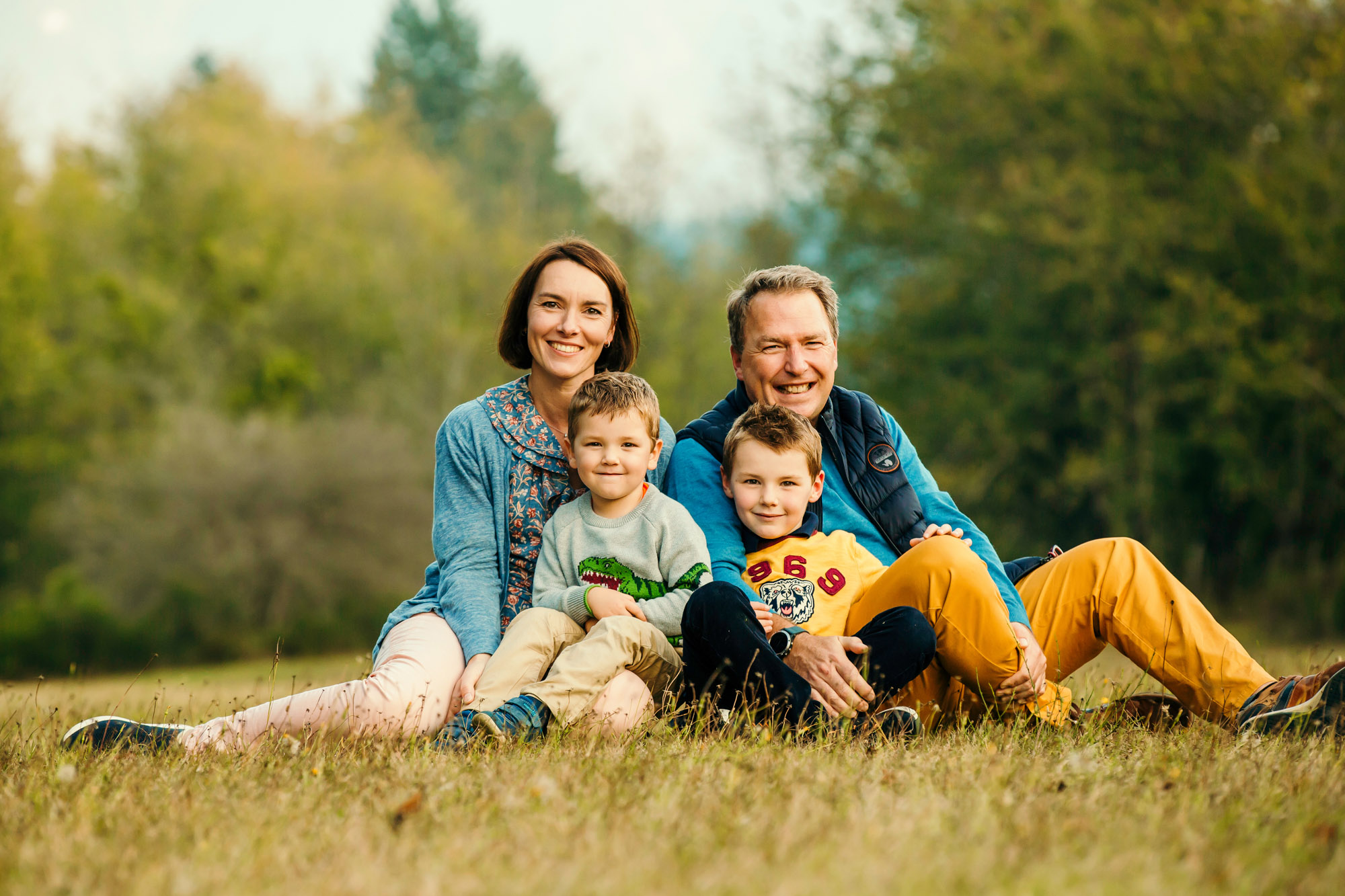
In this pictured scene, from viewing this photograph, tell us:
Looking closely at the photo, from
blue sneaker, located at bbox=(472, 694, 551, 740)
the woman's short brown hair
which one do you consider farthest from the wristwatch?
the woman's short brown hair

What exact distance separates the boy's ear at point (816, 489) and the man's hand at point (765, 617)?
0.50 meters

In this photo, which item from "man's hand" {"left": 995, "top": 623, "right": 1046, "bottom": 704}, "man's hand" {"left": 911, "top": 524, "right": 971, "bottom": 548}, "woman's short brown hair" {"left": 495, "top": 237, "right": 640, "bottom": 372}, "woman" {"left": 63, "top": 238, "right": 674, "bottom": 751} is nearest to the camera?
"man's hand" {"left": 995, "top": 623, "right": 1046, "bottom": 704}

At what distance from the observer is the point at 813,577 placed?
3791 mm

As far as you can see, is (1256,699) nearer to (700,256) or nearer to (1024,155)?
(1024,155)

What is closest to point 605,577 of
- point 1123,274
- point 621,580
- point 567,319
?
point 621,580

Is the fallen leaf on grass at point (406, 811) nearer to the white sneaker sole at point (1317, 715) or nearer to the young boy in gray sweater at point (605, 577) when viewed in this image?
the young boy in gray sweater at point (605, 577)

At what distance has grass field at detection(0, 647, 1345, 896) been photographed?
1.96 metres

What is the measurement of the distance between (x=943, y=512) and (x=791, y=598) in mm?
799

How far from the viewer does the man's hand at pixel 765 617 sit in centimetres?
351

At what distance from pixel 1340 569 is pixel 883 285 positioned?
8560 millimetres

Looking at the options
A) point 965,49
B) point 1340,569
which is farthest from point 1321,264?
point 965,49

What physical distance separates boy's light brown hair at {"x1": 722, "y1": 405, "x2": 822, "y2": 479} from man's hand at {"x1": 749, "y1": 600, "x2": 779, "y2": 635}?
0.52 metres

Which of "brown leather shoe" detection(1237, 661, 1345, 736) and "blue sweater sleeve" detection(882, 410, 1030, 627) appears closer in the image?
"brown leather shoe" detection(1237, 661, 1345, 736)

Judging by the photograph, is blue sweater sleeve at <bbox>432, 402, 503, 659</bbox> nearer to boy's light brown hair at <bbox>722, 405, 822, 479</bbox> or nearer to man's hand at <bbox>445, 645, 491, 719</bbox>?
man's hand at <bbox>445, 645, 491, 719</bbox>
